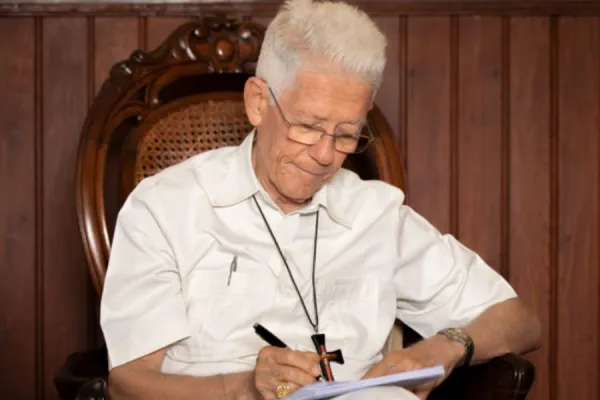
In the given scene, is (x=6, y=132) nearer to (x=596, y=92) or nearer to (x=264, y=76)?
(x=264, y=76)

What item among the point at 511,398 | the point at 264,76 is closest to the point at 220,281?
the point at 264,76

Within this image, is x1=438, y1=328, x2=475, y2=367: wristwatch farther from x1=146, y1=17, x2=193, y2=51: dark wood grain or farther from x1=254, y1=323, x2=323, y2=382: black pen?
x1=146, y1=17, x2=193, y2=51: dark wood grain

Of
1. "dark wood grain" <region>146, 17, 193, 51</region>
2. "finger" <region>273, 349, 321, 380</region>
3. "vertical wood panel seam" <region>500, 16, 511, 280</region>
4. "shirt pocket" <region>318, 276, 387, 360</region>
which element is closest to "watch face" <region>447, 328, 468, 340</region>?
"shirt pocket" <region>318, 276, 387, 360</region>

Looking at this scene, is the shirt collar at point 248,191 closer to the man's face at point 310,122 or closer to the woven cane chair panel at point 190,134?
the man's face at point 310,122

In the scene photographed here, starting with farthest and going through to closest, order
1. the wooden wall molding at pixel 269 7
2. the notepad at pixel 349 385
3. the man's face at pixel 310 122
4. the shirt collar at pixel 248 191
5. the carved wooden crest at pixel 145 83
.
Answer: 1. the wooden wall molding at pixel 269 7
2. the carved wooden crest at pixel 145 83
3. the shirt collar at pixel 248 191
4. the man's face at pixel 310 122
5. the notepad at pixel 349 385

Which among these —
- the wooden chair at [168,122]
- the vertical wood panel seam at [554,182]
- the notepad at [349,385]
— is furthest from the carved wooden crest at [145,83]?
the vertical wood panel seam at [554,182]

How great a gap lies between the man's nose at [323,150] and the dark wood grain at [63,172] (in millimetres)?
888

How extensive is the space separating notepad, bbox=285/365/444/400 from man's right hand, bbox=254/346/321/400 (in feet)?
0.15

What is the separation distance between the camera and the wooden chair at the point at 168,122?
1.94m

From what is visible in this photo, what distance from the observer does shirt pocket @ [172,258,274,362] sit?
5.58ft

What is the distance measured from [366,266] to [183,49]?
66 cm

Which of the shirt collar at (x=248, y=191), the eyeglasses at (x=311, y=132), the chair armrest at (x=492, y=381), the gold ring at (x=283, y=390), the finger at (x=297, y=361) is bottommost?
the chair armrest at (x=492, y=381)

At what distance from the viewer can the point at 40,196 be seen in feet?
7.73

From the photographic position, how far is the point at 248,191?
1794 mm
